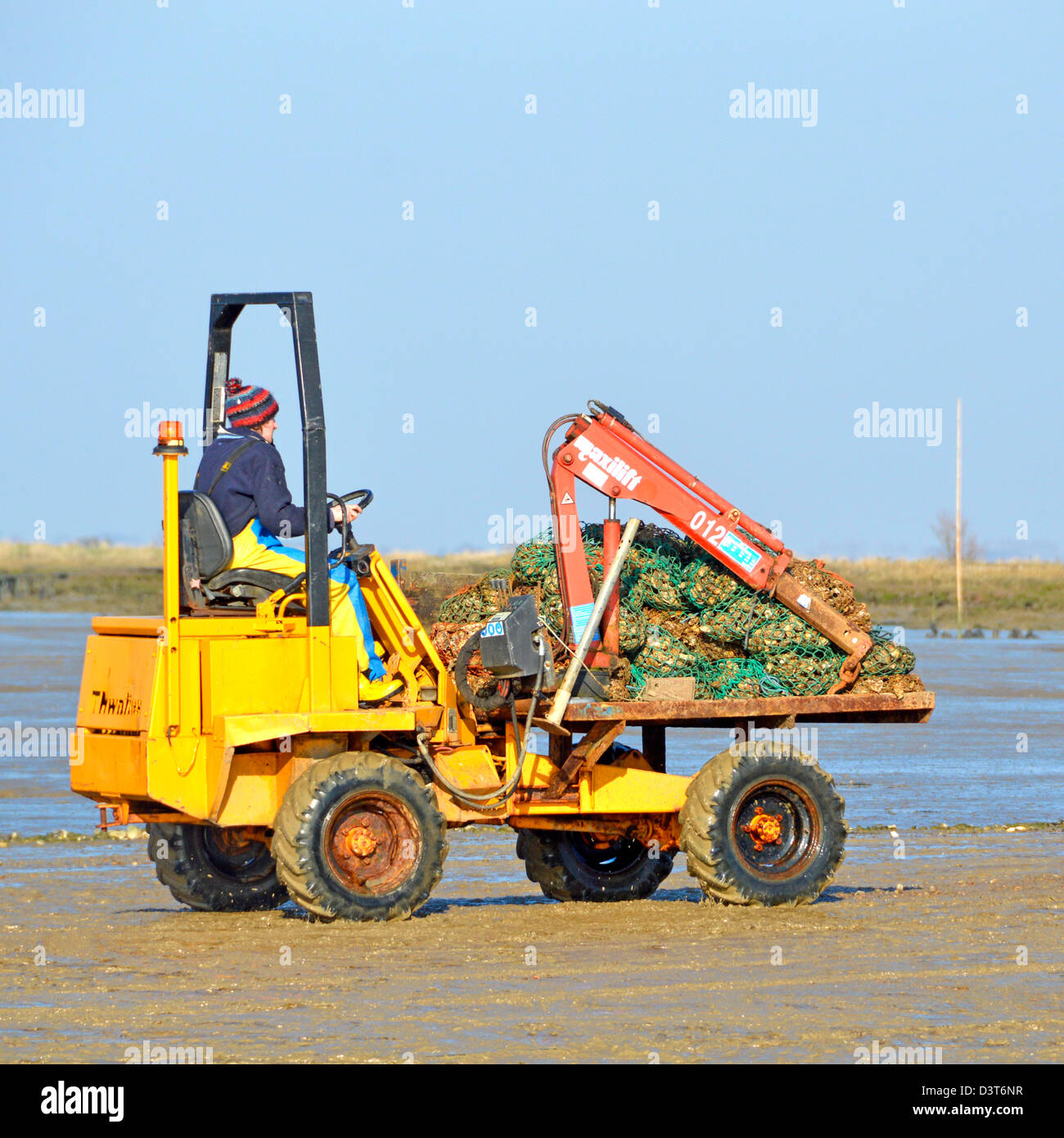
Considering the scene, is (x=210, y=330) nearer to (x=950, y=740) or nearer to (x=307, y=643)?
(x=307, y=643)

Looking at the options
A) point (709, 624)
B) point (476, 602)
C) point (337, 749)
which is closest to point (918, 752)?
point (709, 624)

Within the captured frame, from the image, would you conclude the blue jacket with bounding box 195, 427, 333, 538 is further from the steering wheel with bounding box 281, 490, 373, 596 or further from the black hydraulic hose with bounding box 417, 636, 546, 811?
the black hydraulic hose with bounding box 417, 636, 546, 811

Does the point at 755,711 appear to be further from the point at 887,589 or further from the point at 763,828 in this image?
the point at 887,589

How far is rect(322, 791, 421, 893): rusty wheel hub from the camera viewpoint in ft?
33.6

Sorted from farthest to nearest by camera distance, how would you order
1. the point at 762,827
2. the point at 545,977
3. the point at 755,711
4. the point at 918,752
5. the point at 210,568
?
the point at 918,752 → the point at 762,827 → the point at 755,711 → the point at 210,568 → the point at 545,977

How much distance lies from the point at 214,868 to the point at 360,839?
141 cm

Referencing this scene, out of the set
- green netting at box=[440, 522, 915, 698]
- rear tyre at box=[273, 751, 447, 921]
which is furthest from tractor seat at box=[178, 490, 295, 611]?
green netting at box=[440, 522, 915, 698]

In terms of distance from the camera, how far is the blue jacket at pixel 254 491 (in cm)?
1023

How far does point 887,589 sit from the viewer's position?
6356cm

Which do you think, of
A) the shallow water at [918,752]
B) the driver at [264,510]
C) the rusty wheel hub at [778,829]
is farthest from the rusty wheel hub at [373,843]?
the shallow water at [918,752]

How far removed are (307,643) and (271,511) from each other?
72 cm

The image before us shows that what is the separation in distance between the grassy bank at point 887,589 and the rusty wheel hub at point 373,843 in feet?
136

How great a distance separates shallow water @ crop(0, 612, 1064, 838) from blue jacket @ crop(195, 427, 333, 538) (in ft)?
12.6

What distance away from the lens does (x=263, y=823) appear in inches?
408
